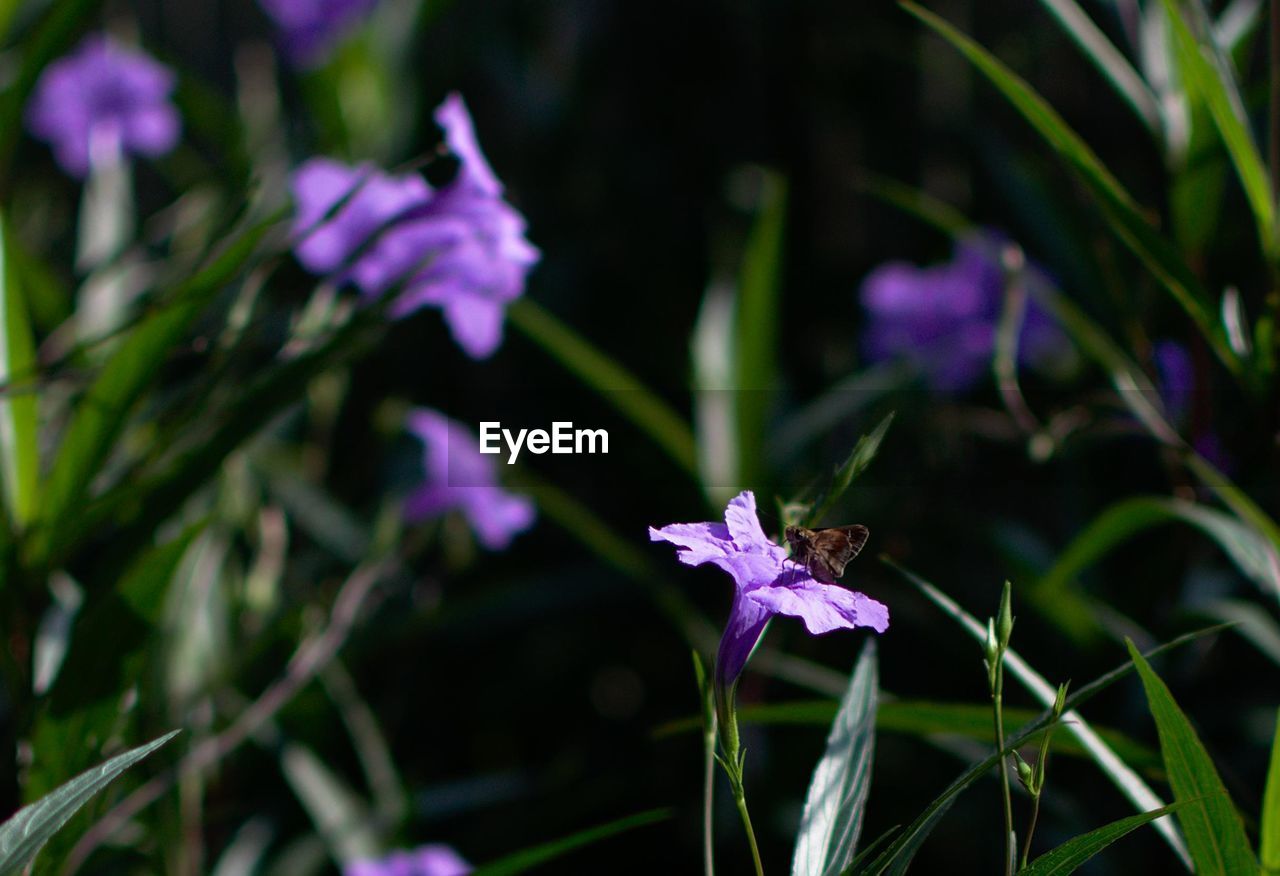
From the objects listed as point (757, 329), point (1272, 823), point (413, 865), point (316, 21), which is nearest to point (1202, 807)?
point (1272, 823)

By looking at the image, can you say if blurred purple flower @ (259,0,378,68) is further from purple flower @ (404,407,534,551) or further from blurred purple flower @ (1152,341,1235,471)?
blurred purple flower @ (1152,341,1235,471)

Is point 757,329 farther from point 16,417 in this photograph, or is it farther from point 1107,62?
point 16,417

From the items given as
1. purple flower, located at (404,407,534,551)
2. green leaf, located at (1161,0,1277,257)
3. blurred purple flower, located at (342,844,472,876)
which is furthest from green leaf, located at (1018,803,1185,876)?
purple flower, located at (404,407,534,551)

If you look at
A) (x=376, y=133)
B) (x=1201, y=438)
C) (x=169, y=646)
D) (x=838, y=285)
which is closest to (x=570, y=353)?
(x=169, y=646)

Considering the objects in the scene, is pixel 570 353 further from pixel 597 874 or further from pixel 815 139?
pixel 815 139

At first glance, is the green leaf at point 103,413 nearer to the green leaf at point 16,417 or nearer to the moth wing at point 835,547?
the green leaf at point 16,417
